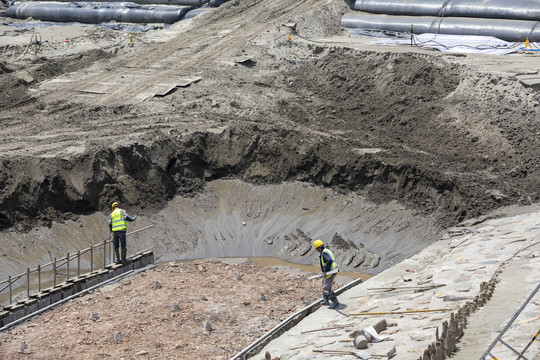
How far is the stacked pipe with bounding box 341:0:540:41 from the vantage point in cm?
3244

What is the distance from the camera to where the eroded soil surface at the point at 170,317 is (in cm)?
1592

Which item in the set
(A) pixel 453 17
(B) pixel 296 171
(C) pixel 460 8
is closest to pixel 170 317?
(B) pixel 296 171

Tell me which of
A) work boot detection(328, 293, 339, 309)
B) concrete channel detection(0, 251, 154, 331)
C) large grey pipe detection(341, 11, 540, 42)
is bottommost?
concrete channel detection(0, 251, 154, 331)

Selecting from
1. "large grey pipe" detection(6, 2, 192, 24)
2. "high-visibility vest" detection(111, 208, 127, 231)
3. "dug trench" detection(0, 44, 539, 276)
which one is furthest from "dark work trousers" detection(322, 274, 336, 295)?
"large grey pipe" detection(6, 2, 192, 24)

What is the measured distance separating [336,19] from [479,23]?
6263mm

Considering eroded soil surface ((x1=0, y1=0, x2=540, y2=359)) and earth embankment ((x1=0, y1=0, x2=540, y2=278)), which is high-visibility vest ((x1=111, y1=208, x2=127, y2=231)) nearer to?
eroded soil surface ((x1=0, y1=0, x2=540, y2=359))

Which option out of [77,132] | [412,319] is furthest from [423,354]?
[77,132]

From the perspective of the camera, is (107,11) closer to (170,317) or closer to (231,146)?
(231,146)

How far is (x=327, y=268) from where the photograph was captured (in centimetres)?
1623

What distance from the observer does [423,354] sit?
39.5ft

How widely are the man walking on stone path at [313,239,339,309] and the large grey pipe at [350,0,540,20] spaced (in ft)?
66.2

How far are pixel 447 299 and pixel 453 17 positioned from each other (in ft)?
68.9

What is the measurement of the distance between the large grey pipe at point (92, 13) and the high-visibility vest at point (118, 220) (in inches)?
874

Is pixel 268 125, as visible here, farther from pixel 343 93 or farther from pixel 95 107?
pixel 95 107
